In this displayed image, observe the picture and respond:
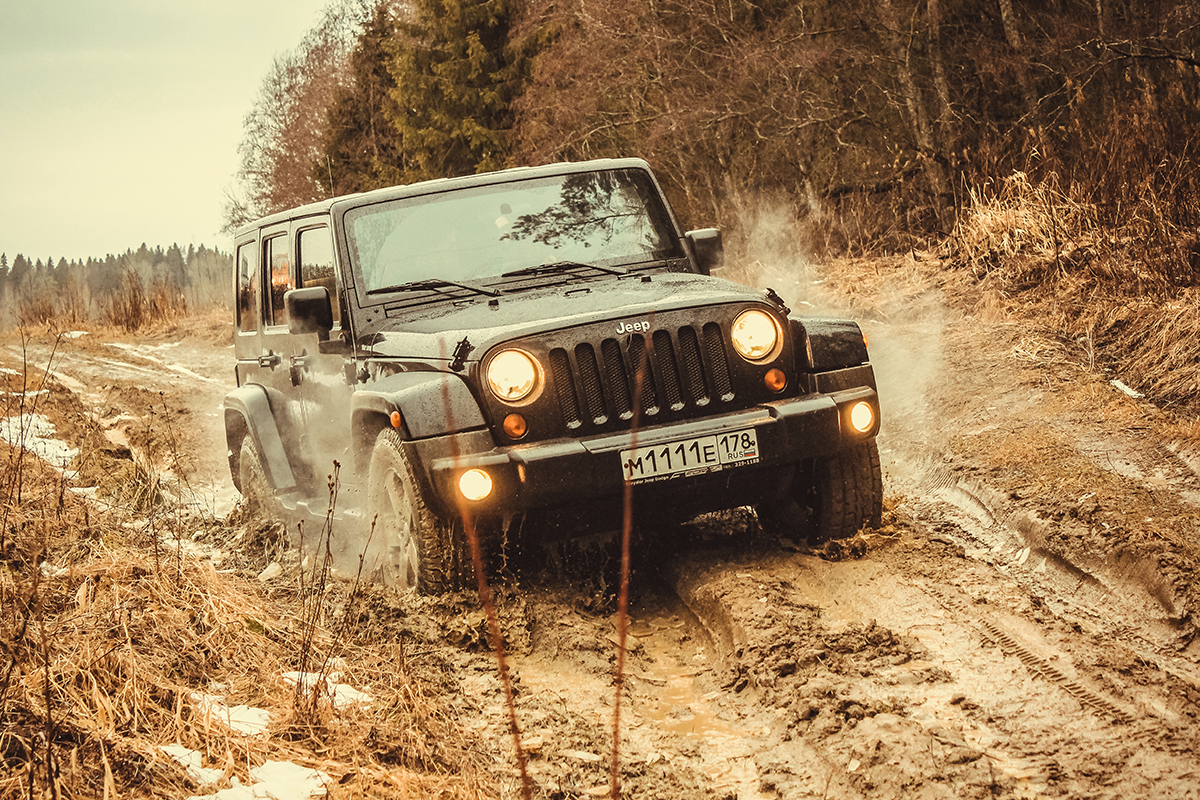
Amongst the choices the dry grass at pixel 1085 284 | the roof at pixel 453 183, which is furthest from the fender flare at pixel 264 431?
the dry grass at pixel 1085 284

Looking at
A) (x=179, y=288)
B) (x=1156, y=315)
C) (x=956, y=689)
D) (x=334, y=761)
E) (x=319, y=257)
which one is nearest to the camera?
(x=334, y=761)

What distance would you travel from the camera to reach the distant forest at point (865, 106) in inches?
339

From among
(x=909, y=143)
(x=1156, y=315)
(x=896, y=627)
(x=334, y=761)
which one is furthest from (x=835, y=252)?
(x=334, y=761)

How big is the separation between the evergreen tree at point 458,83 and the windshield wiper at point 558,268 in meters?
19.2

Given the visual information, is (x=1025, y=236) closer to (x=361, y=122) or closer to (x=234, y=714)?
(x=234, y=714)

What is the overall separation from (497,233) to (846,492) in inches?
75.9

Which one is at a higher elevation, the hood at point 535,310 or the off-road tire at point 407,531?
the hood at point 535,310

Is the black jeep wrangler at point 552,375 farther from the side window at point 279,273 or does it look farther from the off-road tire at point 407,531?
the side window at point 279,273

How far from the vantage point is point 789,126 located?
49.8 ft

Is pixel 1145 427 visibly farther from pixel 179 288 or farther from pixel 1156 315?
pixel 179 288

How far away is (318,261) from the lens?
17.5 feet

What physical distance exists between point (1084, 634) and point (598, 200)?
2.92m

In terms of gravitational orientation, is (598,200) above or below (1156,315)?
above

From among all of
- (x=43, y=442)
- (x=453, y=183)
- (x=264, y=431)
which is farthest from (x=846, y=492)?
(x=43, y=442)
